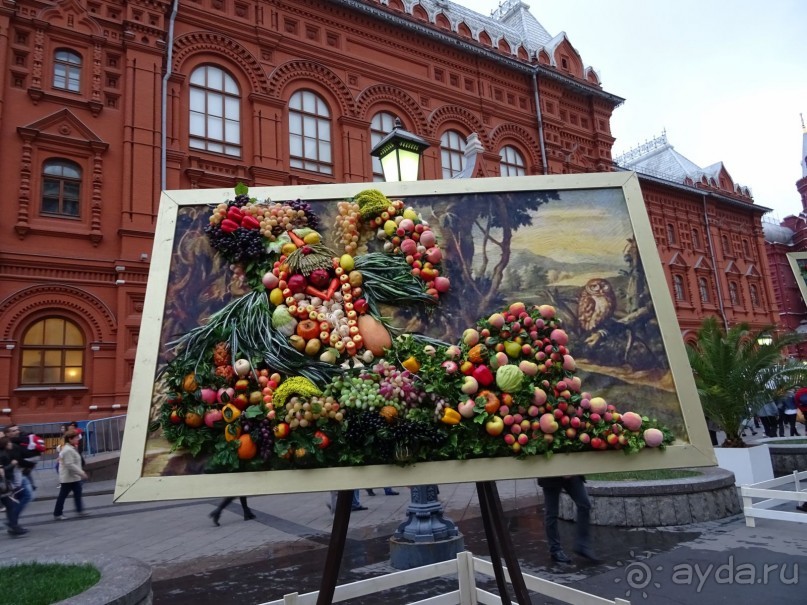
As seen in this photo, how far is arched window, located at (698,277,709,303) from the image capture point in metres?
32.3

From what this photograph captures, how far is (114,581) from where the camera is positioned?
3.62 m

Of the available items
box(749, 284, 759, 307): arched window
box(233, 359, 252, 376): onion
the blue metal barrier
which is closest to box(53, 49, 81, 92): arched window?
the blue metal barrier

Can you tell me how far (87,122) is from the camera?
15375 mm

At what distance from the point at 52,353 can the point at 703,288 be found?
1263 inches

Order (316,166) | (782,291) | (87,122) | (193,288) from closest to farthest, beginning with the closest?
(193,288) → (87,122) → (316,166) → (782,291)

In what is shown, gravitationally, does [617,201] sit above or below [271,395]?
above

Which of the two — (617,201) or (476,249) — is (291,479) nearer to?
(476,249)

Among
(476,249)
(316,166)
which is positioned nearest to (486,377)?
(476,249)

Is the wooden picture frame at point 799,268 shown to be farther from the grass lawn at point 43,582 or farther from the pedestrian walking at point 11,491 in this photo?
the pedestrian walking at point 11,491

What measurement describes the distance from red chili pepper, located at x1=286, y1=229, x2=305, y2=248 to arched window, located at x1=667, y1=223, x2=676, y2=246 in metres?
32.4

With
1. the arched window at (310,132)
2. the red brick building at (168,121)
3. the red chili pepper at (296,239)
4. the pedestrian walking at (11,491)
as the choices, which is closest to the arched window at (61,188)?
the red brick building at (168,121)

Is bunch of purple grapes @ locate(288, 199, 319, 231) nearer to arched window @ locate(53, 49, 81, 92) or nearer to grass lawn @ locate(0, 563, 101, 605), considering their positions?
grass lawn @ locate(0, 563, 101, 605)

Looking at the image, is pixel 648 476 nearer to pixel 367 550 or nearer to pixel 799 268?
pixel 367 550

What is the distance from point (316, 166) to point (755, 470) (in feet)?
49.4
